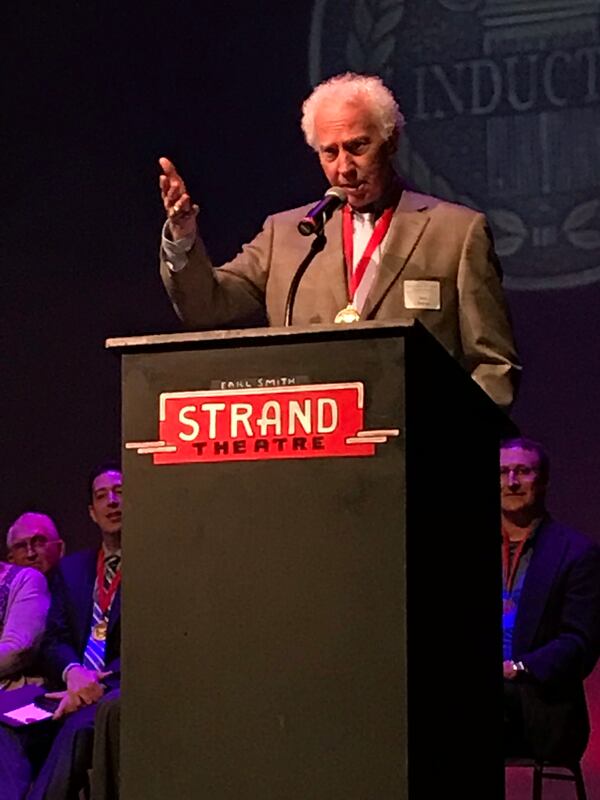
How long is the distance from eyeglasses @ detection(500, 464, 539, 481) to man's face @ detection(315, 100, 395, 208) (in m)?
1.64

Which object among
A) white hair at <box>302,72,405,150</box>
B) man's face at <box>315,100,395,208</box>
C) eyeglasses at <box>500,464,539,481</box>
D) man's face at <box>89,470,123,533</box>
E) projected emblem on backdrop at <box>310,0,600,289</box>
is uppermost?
projected emblem on backdrop at <box>310,0,600,289</box>

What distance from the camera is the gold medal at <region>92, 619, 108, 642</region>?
4.04 meters

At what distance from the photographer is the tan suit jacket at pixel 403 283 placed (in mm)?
2340

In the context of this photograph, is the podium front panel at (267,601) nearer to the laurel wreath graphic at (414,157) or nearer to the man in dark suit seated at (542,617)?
the man in dark suit seated at (542,617)

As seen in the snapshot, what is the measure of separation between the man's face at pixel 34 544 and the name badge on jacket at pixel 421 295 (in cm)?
253

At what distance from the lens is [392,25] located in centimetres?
445

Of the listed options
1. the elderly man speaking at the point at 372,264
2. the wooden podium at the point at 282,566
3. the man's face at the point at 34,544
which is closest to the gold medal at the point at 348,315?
the elderly man speaking at the point at 372,264

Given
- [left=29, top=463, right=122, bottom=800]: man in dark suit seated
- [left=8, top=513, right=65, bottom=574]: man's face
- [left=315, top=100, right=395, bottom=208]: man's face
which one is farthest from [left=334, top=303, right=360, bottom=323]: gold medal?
[left=8, top=513, right=65, bottom=574]: man's face

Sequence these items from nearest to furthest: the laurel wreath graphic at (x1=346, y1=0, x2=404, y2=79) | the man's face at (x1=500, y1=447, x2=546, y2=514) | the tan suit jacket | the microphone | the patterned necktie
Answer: the microphone
the tan suit jacket
the man's face at (x1=500, y1=447, x2=546, y2=514)
the patterned necktie
the laurel wreath graphic at (x1=346, y1=0, x2=404, y2=79)

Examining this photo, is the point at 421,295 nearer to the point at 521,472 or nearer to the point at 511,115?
the point at 521,472

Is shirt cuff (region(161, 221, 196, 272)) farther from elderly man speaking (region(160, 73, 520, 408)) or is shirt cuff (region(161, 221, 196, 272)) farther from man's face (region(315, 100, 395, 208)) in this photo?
man's face (region(315, 100, 395, 208))

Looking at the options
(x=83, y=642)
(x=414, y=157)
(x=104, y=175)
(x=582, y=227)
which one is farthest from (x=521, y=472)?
(x=104, y=175)

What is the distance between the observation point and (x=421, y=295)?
2.37m

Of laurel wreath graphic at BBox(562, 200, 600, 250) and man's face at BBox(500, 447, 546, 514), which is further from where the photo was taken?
laurel wreath graphic at BBox(562, 200, 600, 250)
